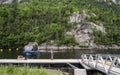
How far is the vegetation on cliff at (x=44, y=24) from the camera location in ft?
486

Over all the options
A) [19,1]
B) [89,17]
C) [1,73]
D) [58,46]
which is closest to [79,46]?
[58,46]

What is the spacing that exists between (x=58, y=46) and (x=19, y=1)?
68.2m

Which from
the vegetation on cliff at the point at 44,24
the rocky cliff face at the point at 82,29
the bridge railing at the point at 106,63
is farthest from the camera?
the rocky cliff face at the point at 82,29

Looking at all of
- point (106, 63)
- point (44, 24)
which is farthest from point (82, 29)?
point (106, 63)

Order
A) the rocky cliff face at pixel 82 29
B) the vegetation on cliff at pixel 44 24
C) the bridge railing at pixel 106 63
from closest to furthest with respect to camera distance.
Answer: the bridge railing at pixel 106 63, the vegetation on cliff at pixel 44 24, the rocky cliff face at pixel 82 29

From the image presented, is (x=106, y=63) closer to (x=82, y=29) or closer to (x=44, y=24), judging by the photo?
(x=82, y=29)

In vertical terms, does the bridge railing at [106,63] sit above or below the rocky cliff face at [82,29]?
above

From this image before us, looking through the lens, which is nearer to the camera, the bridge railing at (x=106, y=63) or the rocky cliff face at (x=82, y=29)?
the bridge railing at (x=106, y=63)

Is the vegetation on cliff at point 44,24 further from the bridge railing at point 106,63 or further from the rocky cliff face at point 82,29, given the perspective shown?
the bridge railing at point 106,63

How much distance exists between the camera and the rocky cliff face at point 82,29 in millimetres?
149375

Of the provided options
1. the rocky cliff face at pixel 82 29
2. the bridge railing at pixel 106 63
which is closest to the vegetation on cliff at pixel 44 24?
the rocky cliff face at pixel 82 29

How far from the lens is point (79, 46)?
142125 mm

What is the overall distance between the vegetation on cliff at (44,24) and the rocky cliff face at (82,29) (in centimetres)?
253

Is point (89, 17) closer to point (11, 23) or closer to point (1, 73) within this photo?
point (11, 23)
